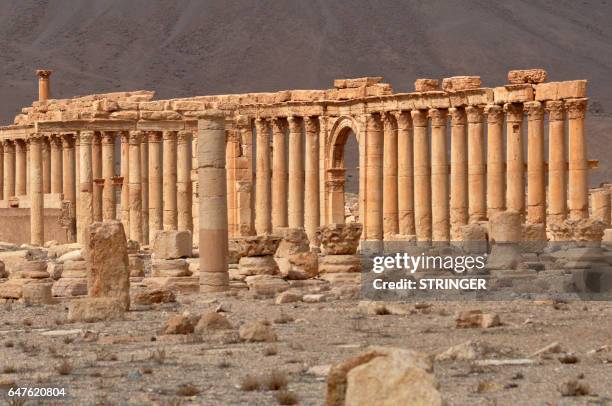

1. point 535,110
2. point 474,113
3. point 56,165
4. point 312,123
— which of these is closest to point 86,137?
point 312,123

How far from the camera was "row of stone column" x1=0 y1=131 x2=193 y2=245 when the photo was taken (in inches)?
2539

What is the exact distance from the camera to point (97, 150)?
70812mm

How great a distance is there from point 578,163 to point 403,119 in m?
7.87

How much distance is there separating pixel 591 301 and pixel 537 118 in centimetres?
2196

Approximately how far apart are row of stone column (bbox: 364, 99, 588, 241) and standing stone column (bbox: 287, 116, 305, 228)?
10.8 feet

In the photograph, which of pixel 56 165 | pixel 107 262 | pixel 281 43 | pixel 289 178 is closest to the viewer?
pixel 107 262

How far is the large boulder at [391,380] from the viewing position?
16.1 metres

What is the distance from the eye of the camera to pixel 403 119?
60531 mm

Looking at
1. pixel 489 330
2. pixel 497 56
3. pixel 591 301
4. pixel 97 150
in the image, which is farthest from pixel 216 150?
pixel 497 56

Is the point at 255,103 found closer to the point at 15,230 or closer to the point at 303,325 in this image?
the point at 15,230

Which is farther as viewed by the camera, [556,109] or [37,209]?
[37,209]

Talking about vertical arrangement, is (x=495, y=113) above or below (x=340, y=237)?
above

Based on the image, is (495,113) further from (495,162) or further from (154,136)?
(154,136)

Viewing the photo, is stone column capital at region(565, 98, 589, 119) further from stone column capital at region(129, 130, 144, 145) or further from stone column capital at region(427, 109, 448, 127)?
stone column capital at region(129, 130, 144, 145)
